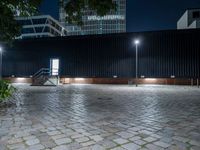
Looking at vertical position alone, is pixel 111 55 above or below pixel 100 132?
above

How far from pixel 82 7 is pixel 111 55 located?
17.6 m

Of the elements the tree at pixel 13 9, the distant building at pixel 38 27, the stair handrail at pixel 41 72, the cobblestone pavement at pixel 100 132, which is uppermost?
the distant building at pixel 38 27

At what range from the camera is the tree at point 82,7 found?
5695 mm

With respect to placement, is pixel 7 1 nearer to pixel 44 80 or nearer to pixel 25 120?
pixel 25 120

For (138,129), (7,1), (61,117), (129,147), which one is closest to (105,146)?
(129,147)

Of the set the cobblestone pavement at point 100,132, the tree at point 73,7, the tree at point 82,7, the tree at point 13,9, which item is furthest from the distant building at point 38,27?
the cobblestone pavement at point 100,132

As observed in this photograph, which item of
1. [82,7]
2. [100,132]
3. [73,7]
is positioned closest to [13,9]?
[73,7]

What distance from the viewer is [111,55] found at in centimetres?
2369

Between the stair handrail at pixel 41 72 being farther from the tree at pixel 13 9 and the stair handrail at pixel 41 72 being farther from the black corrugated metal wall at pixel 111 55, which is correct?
the tree at pixel 13 9

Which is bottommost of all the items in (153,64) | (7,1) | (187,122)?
(187,122)

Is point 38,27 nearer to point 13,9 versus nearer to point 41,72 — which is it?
point 41,72

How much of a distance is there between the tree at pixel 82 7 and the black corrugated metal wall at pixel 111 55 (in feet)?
55.7

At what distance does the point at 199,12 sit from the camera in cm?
4016

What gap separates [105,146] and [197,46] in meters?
21.3
